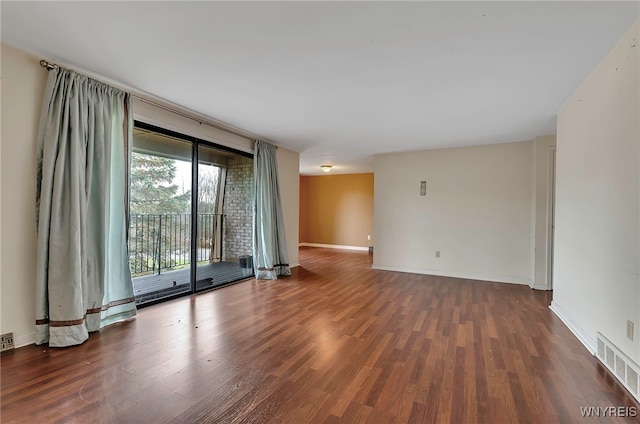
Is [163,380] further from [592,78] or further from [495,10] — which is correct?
[592,78]

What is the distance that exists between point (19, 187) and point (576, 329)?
4897 millimetres

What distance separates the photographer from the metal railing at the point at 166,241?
11.9 feet

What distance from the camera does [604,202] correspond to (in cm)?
215

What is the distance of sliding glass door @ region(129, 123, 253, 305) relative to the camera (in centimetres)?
347

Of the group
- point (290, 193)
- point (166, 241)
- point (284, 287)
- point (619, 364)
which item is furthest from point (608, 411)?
point (290, 193)

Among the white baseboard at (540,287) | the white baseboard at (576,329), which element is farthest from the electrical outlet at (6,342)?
the white baseboard at (540,287)

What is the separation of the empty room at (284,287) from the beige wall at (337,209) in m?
4.38

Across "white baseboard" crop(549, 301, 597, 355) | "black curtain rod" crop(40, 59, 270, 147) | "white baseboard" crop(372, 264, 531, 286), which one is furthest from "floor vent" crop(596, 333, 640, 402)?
A: "black curtain rod" crop(40, 59, 270, 147)

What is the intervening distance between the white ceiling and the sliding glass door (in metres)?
0.81

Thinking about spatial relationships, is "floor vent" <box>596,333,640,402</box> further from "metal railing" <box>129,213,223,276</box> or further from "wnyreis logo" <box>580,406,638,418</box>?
"metal railing" <box>129,213,223,276</box>

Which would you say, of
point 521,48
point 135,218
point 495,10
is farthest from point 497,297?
point 135,218

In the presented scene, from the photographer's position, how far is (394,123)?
147 inches

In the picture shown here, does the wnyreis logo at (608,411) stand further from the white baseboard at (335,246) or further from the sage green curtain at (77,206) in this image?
the white baseboard at (335,246)

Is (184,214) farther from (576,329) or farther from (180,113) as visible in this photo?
(576,329)
